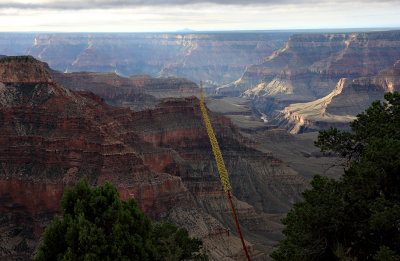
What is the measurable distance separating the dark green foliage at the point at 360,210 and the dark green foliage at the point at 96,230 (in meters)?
10.6

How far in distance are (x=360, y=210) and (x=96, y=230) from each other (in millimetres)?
17426

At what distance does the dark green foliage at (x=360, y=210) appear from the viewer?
28.7 metres

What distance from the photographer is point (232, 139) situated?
125 metres

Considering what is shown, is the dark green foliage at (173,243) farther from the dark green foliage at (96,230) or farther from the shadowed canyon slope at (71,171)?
the shadowed canyon slope at (71,171)

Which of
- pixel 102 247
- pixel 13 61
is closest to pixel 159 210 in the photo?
pixel 13 61

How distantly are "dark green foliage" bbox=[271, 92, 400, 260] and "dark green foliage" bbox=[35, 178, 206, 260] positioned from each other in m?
10.6

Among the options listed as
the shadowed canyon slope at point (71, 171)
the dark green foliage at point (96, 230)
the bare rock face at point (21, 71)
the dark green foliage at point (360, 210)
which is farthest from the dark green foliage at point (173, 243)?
the bare rock face at point (21, 71)

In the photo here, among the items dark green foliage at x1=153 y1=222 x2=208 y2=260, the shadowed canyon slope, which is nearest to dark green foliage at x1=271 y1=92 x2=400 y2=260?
dark green foliage at x1=153 y1=222 x2=208 y2=260

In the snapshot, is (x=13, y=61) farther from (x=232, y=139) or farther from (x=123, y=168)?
(x=232, y=139)

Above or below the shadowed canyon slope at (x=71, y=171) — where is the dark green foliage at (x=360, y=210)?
above

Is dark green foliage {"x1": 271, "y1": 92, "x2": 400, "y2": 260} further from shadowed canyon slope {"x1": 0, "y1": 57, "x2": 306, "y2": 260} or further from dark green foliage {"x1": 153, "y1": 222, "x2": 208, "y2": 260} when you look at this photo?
shadowed canyon slope {"x1": 0, "y1": 57, "x2": 306, "y2": 260}

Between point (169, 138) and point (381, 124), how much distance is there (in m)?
83.0

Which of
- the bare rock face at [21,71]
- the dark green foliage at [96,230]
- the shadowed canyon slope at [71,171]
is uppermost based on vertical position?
the bare rock face at [21,71]

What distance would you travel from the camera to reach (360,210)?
101 feet
